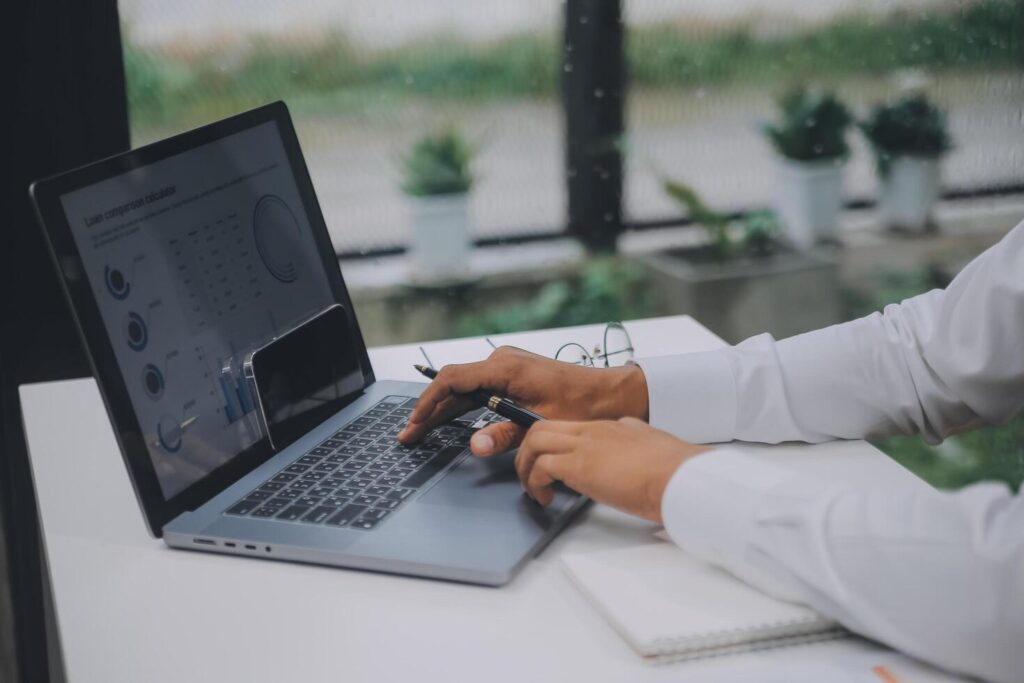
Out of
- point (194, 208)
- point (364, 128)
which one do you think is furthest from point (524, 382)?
point (364, 128)

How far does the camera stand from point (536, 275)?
7.95ft

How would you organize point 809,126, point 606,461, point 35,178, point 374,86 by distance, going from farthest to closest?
1. point 809,126
2. point 374,86
3. point 35,178
4. point 606,461

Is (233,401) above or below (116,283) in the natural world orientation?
below

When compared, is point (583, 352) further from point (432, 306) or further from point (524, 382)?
point (432, 306)

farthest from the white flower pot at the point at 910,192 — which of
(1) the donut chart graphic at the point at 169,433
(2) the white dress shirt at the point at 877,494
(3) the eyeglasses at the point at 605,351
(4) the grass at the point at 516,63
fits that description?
(1) the donut chart graphic at the point at 169,433

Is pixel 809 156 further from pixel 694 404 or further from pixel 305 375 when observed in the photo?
pixel 305 375

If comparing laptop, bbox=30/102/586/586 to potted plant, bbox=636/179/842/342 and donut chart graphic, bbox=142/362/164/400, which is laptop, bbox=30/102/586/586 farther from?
potted plant, bbox=636/179/842/342

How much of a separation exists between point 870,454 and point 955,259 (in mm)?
1775

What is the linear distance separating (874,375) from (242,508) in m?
0.62

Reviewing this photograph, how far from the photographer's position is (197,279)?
98 cm

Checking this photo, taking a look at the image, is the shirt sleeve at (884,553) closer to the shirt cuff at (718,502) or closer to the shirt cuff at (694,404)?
the shirt cuff at (718,502)

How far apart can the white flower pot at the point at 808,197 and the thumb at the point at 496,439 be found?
5.57 ft

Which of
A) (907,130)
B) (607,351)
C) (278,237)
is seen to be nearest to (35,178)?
(278,237)

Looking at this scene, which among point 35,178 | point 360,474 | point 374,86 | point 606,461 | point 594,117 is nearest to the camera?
point 606,461
